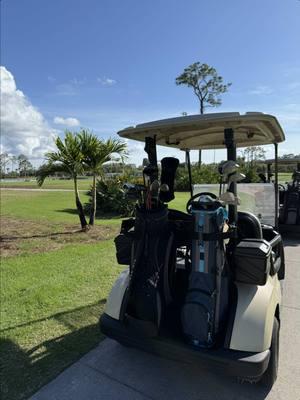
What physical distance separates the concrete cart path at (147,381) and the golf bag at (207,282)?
0.74ft

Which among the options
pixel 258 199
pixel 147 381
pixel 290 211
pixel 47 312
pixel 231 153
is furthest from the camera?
pixel 290 211

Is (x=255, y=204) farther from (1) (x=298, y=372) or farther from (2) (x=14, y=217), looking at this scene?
(2) (x=14, y=217)

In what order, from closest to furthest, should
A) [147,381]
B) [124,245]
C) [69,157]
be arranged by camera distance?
[147,381] < [124,245] < [69,157]

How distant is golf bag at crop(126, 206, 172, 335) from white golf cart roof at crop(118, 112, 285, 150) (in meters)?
0.69

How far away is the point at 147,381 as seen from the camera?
2.16 metres

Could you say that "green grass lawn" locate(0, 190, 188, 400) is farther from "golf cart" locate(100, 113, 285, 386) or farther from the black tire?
the black tire

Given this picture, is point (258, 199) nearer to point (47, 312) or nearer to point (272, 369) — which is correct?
point (272, 369)

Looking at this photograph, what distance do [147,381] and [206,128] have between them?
6.53ft

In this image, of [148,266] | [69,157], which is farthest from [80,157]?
[148,266]

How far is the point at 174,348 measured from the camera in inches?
76.1

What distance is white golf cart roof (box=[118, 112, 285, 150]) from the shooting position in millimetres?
2115

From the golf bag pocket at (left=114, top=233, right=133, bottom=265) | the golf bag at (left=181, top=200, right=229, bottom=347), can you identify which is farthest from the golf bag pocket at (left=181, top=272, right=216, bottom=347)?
the golf bag pocket at (left=114, top=233, right=133, bottom=265)

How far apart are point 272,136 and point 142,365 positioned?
7.46 feet

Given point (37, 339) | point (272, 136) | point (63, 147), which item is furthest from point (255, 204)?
point (63, 147)
